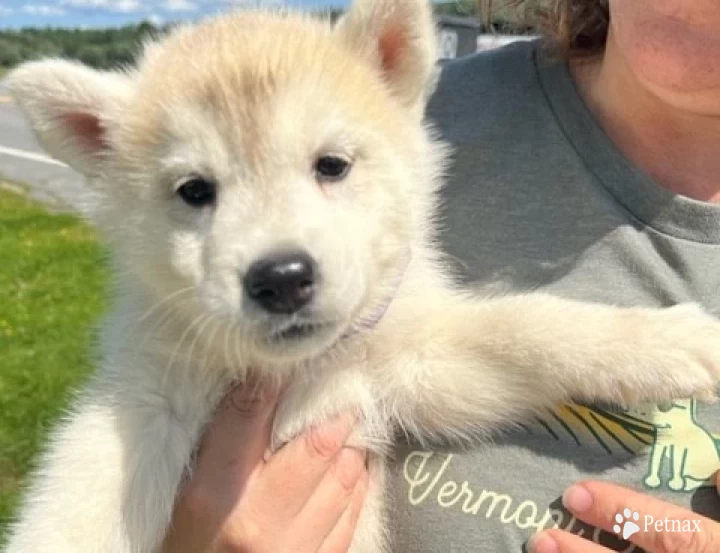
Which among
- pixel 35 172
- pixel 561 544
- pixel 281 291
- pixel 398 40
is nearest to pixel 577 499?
pixel 561 544

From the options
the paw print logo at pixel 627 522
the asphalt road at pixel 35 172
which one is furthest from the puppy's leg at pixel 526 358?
the asphalt road at pixel 35 172

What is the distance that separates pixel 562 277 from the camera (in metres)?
2.17

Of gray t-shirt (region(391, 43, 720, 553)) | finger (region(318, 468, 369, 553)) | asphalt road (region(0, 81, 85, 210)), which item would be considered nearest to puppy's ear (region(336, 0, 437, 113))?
gray t-shirt (region(391, 43, 720, 553))

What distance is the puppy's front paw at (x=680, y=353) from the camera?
190 cm

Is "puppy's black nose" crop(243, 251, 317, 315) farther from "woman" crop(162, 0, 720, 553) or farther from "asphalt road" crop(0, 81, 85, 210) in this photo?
"asphalt road" crop(0, 81, 85, 210)

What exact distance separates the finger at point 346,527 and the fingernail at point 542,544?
40cm

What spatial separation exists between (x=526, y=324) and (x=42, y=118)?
120cm

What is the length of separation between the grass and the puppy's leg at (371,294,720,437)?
0.83 m

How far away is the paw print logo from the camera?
176 centimetres

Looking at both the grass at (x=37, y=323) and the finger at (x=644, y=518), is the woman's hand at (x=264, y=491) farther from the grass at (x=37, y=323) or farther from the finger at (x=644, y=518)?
the grass at (x=37, y=323)

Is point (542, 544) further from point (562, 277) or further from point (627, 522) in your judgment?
point (562, 277)

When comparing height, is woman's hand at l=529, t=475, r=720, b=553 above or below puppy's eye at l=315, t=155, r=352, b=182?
below

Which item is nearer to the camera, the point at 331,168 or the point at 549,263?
the point at 331,168

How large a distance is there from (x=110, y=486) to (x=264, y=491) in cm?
35
